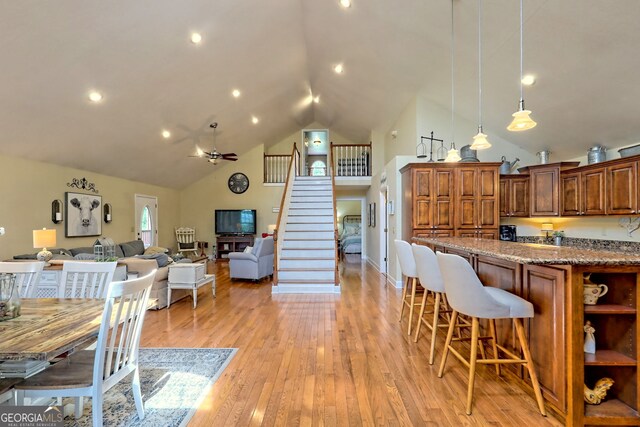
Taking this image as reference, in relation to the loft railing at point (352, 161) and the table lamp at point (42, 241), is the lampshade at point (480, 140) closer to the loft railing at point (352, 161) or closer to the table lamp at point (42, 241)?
the table lamp at point (42, 241)

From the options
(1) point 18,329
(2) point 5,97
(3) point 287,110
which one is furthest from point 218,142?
(1) point 18,329

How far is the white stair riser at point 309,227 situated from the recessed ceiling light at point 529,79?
4.50 m

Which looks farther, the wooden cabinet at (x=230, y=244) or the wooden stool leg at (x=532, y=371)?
the wooden cabinet at (x=230, y=244)

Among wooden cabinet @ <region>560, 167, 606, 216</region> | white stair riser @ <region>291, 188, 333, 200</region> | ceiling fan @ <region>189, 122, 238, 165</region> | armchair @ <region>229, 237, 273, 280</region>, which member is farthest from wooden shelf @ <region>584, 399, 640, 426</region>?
white stair riser @ <region>291, 188, 333, 200</region>

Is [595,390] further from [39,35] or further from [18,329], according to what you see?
[39,35]

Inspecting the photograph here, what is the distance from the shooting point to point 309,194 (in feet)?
28.5

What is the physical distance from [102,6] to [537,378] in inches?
213

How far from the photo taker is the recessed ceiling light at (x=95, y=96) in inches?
180

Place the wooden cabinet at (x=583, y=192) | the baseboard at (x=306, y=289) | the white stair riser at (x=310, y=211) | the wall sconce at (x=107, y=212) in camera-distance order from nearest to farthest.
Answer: the wooden cabinet at (x=583, y=192), the baseboard at (x=306, y=289), the wall sconce at (x=107, y=212), the white stair riser at (x=310, y=211)

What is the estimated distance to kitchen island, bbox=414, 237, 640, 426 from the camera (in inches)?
74.1

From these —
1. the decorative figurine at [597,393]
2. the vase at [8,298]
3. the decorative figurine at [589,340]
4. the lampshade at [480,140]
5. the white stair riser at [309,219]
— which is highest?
the lampshade at [480,140]

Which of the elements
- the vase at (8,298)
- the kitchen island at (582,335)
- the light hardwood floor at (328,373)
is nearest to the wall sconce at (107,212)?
Answer: the light hardwood floor at (328,373)

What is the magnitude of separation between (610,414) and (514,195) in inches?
170

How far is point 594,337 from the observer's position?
2.06 m
